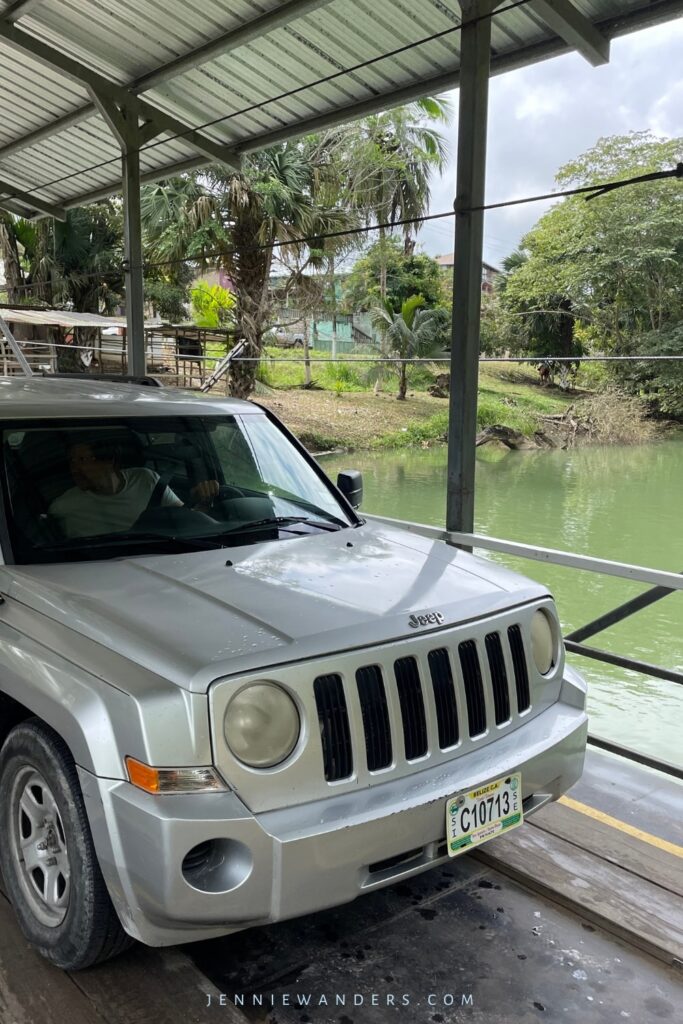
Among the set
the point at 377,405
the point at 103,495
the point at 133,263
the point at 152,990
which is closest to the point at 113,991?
the point at 152,990

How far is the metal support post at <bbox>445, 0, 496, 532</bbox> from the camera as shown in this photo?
4.75 m

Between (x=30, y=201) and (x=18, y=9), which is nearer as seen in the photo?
(x=18, y=9)

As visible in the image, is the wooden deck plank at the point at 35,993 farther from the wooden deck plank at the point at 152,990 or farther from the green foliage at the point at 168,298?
the green foliage at the point at 168,298

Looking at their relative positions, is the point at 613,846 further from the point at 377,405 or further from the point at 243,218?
the point at 377,405

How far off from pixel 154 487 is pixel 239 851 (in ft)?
5.67

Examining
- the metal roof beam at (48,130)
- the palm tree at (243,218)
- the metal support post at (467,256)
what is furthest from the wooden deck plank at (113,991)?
the palm tree at (243,218)

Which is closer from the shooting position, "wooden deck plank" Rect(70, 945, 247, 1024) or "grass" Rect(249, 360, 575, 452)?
"wooden deck plank" Rect(70, 945, 247, 1024)

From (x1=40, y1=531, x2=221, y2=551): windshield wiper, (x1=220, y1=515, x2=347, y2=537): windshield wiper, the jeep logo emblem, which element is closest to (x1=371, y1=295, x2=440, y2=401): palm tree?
(x1=220, y1=515, x2=347, y2=537): windshield wiper

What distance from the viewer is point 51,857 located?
2541 millimetres

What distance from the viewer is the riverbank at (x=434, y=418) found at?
2775 cm

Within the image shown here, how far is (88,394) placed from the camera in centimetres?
374

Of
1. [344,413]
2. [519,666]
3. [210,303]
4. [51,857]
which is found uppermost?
[210,303]

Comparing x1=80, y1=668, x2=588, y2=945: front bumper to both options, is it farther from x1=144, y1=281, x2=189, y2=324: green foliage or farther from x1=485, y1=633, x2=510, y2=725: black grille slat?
x1=144, y1=281, x2=189, y2=324: green foliage

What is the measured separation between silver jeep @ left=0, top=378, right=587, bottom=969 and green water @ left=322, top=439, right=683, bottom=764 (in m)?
3.40
